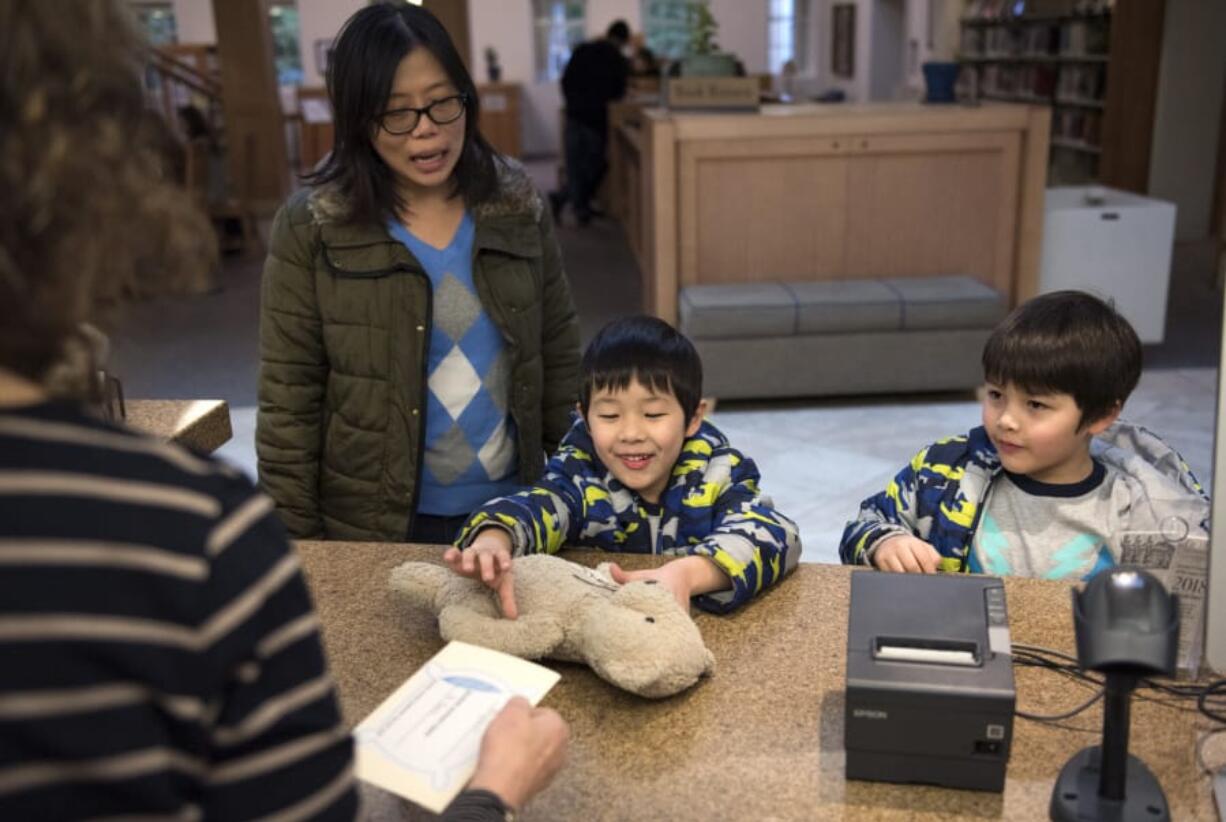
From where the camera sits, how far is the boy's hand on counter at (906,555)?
1.41m

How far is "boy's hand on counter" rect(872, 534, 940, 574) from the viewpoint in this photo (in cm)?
141

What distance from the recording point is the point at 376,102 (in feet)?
5.64

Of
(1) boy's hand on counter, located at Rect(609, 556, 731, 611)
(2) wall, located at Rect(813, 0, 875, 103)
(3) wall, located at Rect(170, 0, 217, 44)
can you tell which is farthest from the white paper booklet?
(3) wall, located at Rect(170, 0, 217, 44)

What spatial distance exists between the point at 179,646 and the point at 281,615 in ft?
0.18

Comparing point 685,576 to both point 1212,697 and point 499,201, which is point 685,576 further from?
point 499,201

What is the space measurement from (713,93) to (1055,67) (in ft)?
19.2

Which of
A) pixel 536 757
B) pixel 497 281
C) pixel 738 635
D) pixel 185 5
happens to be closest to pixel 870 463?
pixel 497 281

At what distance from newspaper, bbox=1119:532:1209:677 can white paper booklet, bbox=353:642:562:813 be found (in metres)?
0.64

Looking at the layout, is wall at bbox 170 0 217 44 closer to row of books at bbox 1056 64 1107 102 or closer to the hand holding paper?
row of books at bbox 1056 64 1107 102

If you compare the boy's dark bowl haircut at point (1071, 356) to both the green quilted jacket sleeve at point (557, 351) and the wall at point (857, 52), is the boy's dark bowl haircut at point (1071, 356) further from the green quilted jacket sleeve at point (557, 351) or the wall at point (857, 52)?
the wall at point (857, 52)

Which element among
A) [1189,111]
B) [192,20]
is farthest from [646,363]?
[192,20]

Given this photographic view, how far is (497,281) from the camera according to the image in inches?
73.2

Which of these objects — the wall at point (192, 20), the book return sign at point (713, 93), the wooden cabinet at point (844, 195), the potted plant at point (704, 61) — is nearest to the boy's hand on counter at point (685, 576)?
the wooden cabinet at point (844, 195)

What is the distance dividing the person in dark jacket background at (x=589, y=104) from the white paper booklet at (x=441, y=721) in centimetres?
816
